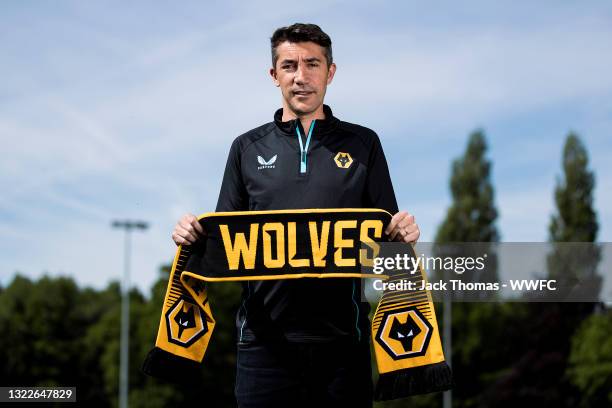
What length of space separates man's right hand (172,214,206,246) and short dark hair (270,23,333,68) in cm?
85

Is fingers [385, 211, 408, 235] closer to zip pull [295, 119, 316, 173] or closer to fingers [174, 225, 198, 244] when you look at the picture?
zip pull [295, 119, 316, 173]

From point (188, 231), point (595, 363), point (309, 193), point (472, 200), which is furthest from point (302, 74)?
point (472, 200)

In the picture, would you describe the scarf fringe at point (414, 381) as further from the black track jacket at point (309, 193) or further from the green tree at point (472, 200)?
the green tree at point (472, 200)

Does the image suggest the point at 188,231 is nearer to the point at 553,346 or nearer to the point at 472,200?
the point at 553,346

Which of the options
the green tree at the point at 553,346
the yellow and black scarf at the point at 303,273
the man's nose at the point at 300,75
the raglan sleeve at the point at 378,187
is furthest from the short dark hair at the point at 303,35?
the green tree at the point at 553,346

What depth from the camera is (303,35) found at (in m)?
3.61

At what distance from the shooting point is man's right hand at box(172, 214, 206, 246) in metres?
3.72

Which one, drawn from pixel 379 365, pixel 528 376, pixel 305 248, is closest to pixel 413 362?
pixel 379 365

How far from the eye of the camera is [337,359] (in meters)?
3.47

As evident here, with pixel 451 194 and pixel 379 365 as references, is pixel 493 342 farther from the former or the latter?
pixel 379 365

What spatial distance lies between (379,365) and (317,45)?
148 cm

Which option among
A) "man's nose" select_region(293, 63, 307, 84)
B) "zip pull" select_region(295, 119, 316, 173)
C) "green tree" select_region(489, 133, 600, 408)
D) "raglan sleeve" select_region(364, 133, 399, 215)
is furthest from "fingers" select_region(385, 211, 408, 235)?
"green tree" select_region(489, 133, 600, 408)

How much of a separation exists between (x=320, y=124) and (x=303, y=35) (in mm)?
406

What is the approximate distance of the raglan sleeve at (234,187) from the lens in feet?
12.3
